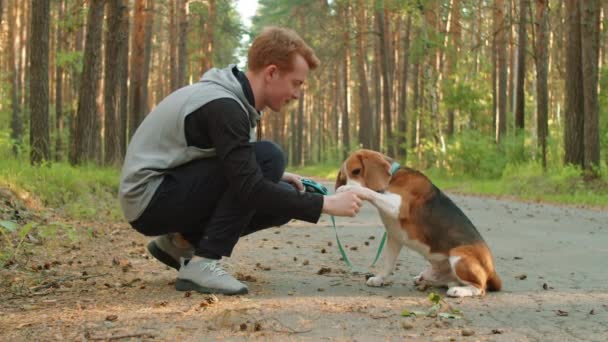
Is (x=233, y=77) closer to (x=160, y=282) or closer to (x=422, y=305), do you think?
(x=160, y=282)

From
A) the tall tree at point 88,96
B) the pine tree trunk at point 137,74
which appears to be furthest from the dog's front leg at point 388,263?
the pine tree trunk at point 137,74

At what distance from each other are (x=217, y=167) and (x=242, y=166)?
1.07 ft

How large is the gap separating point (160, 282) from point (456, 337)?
2355 mm

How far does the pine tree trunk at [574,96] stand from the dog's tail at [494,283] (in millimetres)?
13857

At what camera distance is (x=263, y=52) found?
4.29 m

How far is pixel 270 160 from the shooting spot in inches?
177

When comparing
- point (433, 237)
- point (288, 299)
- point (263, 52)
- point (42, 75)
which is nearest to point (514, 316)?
point (433, 237)

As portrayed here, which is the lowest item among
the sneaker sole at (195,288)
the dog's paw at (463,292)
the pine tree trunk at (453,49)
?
the dog's paw at (463,292)

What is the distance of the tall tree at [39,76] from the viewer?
42.4 ft

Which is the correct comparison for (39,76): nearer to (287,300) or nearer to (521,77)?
(287,300)

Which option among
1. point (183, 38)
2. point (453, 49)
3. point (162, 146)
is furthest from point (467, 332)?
point (453, 49)

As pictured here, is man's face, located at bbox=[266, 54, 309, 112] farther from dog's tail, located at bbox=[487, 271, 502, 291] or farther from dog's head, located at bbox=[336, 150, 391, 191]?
dog's tail, located at bbox=[487, 271, 502, 291]

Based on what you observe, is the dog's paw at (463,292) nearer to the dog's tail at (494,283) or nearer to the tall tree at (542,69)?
the dog's tail at (494,283)

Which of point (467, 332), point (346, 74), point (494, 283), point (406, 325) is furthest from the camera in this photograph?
point (346, 74)
